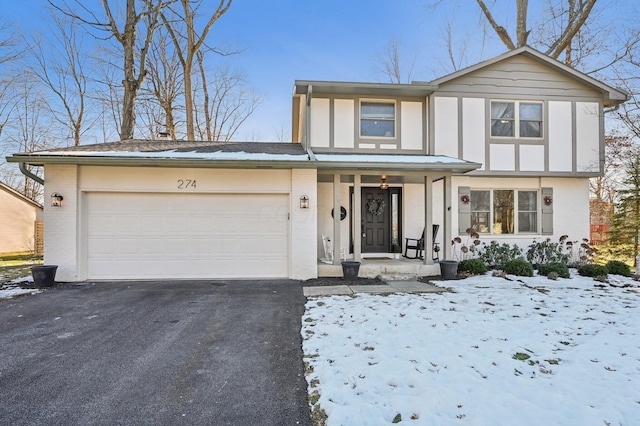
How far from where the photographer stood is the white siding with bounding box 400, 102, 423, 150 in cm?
965

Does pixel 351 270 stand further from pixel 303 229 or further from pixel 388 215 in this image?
pixel 388 215

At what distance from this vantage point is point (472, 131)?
9.75m

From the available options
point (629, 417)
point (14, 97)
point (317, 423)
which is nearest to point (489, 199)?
point (629, 417)

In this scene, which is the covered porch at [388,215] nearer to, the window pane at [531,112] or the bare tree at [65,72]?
the window pane at [531,112]

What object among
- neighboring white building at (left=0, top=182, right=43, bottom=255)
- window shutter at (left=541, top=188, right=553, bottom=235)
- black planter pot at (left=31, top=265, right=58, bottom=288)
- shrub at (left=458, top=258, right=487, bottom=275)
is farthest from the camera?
neighboring white building at (left=0, top=182, right=43, bottom=255)

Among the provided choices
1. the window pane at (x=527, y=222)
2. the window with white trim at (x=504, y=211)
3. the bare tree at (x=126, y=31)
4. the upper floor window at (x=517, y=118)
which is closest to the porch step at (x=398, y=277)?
the window with white trim at (x=504, y=211)

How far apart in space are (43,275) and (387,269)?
7.33m

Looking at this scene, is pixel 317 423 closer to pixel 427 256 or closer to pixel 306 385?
pixel 306 385

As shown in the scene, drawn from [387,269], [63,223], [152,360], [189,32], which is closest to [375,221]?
[387,269]

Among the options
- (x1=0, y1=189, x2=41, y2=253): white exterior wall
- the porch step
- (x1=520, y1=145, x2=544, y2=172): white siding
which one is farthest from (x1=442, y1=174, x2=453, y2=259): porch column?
(x1=0, y1=189, x2=41, y2=253): white exterior wall

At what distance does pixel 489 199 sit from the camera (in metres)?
10.1

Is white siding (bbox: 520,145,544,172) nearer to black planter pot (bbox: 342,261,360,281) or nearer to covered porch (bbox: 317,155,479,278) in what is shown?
covered porch (bbox: 317,155,479,278)

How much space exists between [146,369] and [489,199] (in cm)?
964

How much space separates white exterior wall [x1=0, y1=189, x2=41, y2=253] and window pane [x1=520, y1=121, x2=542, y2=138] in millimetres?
21631
